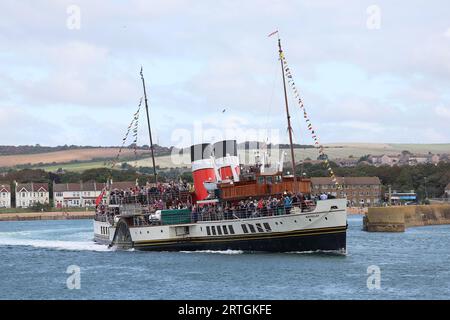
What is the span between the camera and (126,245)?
69.1 m

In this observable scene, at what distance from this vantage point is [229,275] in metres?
50.9

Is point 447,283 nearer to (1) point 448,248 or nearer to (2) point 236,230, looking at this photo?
(2) point 236,230

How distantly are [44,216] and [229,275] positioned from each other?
13865 centimetres

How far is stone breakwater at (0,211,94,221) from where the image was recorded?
184375 millimetres

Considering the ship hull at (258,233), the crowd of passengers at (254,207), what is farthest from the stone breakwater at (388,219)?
the crowd of passengers at (254,207)

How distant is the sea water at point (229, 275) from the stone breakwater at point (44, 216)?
116 m

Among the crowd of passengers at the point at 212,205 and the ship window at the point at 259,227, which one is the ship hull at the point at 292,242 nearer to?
the ship window at the point at 259,227

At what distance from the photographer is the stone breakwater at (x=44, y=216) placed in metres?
184

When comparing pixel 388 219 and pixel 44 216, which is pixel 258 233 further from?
pixel 44 216

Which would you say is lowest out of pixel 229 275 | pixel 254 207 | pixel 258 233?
pixel 229 275

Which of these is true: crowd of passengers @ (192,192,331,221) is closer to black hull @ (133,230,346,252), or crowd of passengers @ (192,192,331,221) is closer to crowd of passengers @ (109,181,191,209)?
black hull @ (133,230,346,252)

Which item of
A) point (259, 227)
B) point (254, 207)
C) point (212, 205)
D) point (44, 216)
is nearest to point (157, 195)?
point (212, 205)
